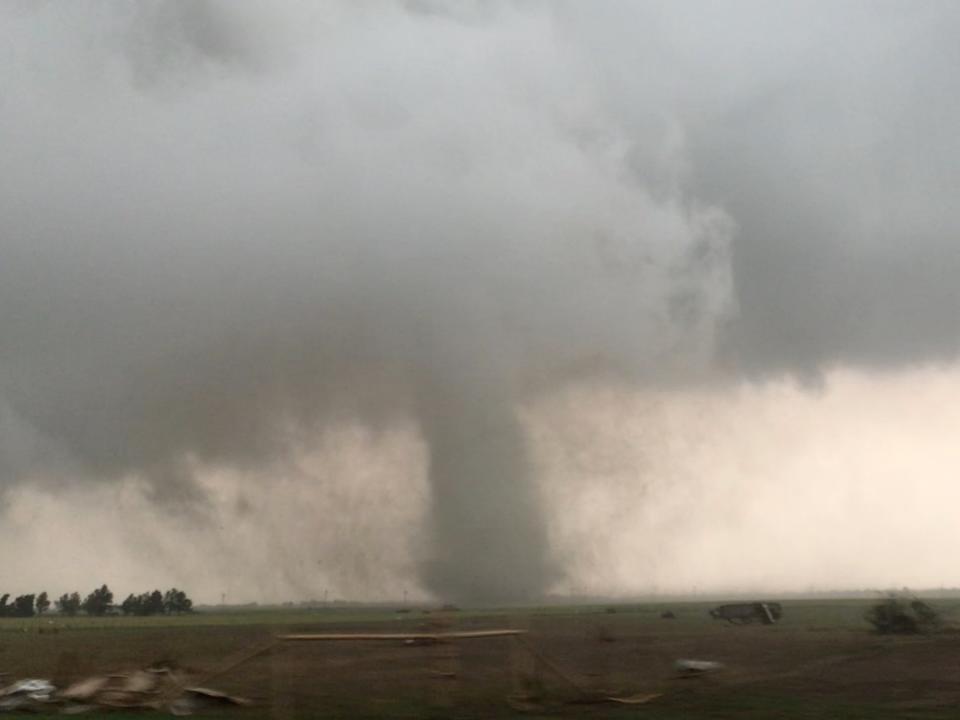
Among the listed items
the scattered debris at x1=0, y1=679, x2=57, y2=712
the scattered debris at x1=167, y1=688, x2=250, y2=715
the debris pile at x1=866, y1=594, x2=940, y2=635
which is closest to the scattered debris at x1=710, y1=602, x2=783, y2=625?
the debris pile at x1=866, y1=594, x2=940, y2=635

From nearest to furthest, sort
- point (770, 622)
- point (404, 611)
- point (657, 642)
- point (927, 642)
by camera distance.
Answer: point (927, 642) → point (657, 642) → point (770, 622) → point (404, 611)

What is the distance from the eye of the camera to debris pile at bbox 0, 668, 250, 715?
2412cm

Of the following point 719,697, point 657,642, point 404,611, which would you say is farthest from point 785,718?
point 404,611

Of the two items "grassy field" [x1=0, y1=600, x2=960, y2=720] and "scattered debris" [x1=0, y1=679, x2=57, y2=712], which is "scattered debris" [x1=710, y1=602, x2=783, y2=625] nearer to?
"grassy field" [x1=0, y1=600, x2=960, y2=720]

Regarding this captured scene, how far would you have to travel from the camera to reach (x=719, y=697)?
82.2 feet

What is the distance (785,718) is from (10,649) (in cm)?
6383

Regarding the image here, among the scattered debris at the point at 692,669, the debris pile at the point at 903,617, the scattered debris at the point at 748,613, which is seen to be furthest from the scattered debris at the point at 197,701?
the scattered debris at the point at 748,613

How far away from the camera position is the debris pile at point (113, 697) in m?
24.1

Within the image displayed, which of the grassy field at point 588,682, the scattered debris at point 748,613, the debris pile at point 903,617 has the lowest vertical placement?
the grassy field at point 588,682

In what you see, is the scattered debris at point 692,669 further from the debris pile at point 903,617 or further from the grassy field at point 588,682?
the debris pile at point 903,617

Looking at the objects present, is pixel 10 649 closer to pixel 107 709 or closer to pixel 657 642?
pixel 657 642

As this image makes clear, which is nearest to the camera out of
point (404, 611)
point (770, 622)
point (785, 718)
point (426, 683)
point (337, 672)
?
point (785, 718)

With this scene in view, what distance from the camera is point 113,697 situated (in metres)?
24.5

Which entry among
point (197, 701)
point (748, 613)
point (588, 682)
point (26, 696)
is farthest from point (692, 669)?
point (748, 613)
